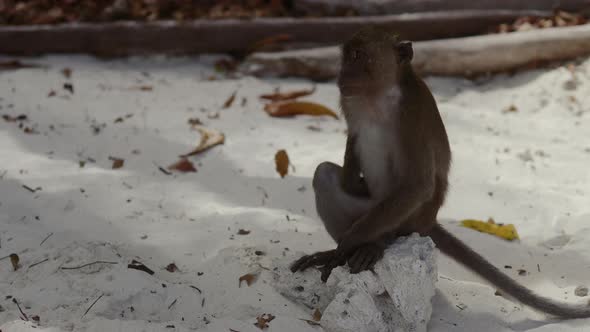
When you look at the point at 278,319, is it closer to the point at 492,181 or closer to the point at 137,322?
the point at 137,322

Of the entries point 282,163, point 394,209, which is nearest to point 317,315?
point 394,209

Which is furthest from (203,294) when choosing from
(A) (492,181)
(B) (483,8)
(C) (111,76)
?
(B) (483,8)

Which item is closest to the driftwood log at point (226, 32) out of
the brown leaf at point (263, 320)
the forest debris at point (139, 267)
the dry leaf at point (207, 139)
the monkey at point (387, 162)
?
the dry leaf at point (207, 139)

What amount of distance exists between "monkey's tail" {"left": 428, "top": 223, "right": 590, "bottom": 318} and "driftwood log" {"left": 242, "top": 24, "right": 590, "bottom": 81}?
131 inches

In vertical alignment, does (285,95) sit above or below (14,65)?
below

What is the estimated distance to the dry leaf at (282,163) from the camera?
477 cm

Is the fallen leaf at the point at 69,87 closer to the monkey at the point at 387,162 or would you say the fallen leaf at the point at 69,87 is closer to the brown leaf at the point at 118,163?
the brown leaf at the point at 118,163

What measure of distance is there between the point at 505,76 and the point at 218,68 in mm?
2673

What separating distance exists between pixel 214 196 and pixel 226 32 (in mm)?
2996

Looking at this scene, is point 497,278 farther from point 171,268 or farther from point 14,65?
point 14,65

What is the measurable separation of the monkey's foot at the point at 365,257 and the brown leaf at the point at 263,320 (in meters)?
0.38

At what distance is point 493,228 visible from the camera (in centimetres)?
406

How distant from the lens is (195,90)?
6.48 m

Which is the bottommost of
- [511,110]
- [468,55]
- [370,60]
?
[511,110]
